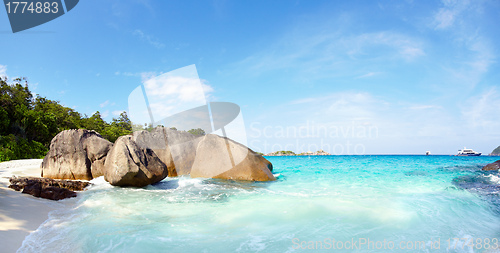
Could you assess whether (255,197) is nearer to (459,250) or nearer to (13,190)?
(459,250)

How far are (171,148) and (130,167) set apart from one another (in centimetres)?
455

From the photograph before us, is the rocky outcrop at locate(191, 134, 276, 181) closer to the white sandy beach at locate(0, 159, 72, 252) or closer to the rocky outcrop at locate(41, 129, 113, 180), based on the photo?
the rocky outcrop at locate(41, 129, 113, 180)

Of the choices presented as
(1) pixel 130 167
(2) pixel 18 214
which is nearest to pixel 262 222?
(2) pixel 18 214

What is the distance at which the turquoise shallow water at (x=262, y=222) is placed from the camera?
13.0 feet

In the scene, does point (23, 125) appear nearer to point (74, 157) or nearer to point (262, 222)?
point (74, 157)

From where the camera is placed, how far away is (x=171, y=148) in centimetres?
1249

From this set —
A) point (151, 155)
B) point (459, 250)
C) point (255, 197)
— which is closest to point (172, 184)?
point (151, 155)

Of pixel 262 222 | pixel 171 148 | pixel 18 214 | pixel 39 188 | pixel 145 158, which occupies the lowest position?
pixel 262 222

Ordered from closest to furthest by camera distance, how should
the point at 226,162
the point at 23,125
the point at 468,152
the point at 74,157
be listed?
the point at 74,157
the point at 226,162
the point at 23,125
the point at 468,152

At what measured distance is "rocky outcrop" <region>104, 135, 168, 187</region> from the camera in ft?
26.1

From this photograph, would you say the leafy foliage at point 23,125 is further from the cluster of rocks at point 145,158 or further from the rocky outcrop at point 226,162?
the rocky outcrop at point 226,162

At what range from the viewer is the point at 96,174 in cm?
957

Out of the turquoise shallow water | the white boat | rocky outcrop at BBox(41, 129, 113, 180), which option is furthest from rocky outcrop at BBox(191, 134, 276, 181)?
the white boat

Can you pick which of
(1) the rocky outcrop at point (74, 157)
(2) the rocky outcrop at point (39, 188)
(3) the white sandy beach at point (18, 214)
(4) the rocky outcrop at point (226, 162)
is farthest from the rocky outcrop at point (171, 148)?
(3) the white sandy beach at point (18, 214)
